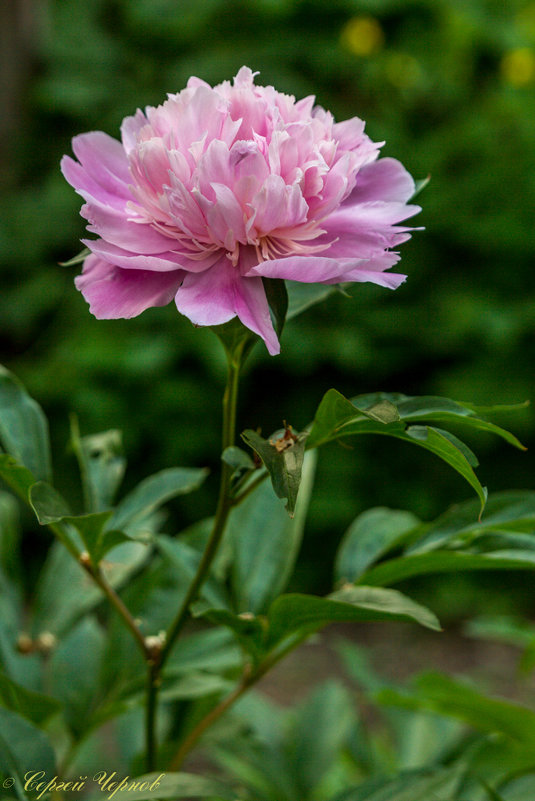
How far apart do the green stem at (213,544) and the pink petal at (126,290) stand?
1.6 inches

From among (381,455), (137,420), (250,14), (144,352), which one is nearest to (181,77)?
(250,14)

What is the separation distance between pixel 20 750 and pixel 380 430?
0.76ft

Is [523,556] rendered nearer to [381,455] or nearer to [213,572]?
[213,572]

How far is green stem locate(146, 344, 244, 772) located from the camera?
1.25 ft

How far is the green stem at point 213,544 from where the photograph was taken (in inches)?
15.0

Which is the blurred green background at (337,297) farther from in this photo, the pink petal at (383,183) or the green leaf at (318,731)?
the pink petal at (383,183)

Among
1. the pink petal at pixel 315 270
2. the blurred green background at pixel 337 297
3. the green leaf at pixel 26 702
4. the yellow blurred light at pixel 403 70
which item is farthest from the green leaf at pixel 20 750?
the yellow blurred light at pixel 403 70

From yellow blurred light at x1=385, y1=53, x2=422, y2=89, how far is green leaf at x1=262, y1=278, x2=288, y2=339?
55.3 inches

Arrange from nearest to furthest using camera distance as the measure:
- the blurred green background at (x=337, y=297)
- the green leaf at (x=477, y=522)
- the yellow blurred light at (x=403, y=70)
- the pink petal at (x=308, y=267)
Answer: the pink petal at (x=308, y=267)
the green leaf at (x=477, y=522)
the blurred green background at (x=337, y=297)
the yellow blurred light at (x=403, y=70)

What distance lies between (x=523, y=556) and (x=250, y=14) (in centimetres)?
148

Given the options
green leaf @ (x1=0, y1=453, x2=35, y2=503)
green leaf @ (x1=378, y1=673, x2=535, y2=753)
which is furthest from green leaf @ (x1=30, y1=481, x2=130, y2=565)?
green leaf @ (x1=378, y1=673, x2=535, y2=753)

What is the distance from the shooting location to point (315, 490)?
150cm

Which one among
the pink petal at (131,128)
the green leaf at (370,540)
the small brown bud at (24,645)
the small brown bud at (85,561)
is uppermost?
the pink petal at (131,128)

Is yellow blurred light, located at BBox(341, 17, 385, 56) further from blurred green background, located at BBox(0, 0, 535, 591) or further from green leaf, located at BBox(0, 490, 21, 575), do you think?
green leaf, located at BBox(0, 490, 21, 575)
